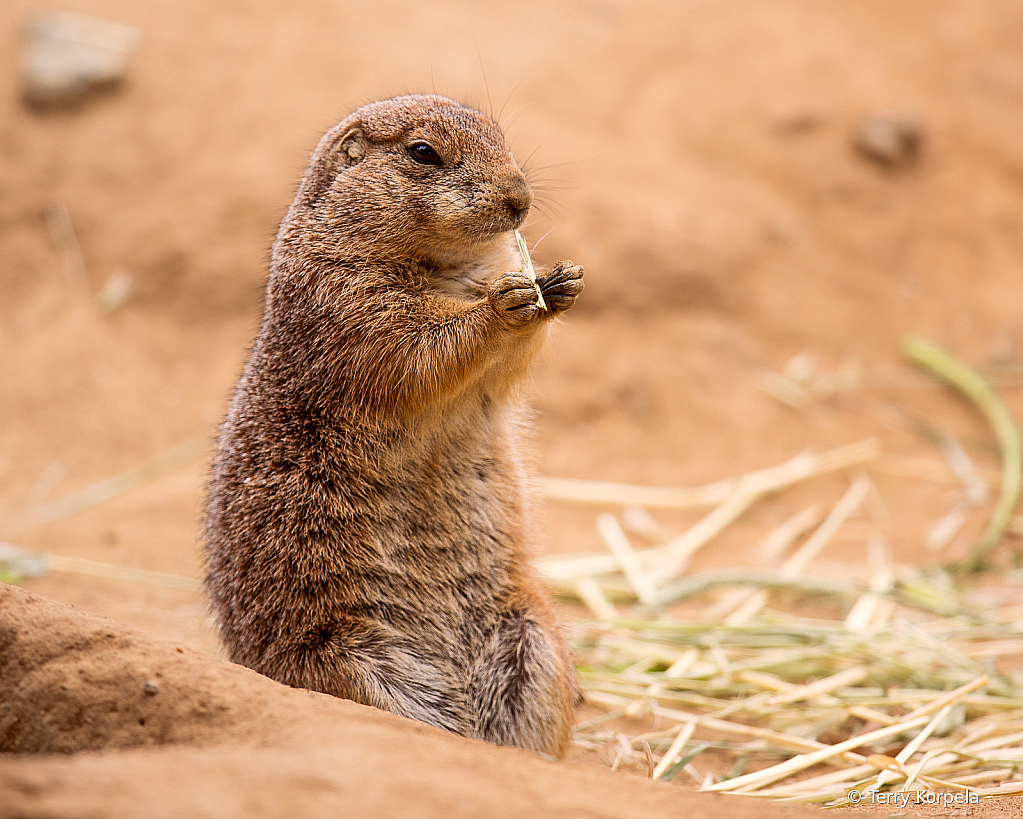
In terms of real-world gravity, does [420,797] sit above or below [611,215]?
above

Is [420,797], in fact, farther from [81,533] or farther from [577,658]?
[81,533]

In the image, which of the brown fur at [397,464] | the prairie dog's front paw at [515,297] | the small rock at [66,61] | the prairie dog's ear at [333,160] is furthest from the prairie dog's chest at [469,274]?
the small rock at [66,61]

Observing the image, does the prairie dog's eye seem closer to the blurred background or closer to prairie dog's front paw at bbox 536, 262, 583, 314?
prairie dog's front paw at bbox 536, 262, 583, 314

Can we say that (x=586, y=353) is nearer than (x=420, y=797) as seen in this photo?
No

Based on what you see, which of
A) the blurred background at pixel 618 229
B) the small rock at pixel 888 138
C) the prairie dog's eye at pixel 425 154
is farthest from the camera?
the small rock at pixel 888 138

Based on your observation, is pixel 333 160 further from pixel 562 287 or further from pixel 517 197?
pixel 562 287

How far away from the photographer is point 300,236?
13.0ft

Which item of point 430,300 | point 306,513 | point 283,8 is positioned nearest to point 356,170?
point 430,300

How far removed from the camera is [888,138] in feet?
33.1

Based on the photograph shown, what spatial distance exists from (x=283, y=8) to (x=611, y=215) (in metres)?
4.61

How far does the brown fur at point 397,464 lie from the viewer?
11.7ft

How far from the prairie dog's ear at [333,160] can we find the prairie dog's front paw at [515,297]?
960 mm

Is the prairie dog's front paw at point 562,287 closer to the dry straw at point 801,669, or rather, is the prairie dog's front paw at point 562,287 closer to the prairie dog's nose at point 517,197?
the prairie dog's nose at point 517,197

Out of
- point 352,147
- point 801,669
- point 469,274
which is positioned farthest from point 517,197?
point 801,669
